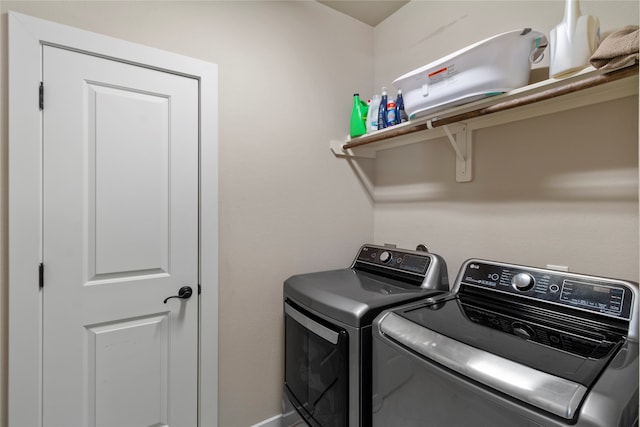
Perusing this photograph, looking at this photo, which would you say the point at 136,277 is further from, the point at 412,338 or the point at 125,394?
the point at 412,338

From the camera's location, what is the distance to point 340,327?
1276 mm

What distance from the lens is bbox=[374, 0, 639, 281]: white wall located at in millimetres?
1216

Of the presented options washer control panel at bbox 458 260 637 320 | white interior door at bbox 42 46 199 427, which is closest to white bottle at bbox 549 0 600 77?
washer control panel at bbox 458 260 637 320

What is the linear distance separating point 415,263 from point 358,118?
0.95 meters

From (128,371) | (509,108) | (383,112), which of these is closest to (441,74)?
(509,108)

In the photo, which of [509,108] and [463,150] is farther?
[463,150]

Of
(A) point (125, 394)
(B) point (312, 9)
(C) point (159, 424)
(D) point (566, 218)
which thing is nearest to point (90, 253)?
(A) point (125, 394)

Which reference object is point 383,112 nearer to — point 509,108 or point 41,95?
point 509,108

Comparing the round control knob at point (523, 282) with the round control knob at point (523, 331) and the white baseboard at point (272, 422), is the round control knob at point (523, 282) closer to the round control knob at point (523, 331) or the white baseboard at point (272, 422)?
the round control knob at point (523, 331)

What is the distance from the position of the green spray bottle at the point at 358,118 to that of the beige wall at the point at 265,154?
14 centimetres

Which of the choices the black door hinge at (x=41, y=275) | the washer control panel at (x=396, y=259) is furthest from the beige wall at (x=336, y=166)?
the washer control panel at (x=396, y=259)

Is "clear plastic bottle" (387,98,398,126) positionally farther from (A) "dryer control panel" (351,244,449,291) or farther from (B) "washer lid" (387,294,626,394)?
(B) "washer lid" (387,294,626,394)

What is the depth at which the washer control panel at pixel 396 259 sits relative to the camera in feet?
5.25

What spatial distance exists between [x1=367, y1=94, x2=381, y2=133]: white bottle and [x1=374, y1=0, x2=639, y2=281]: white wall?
0.28 metres
